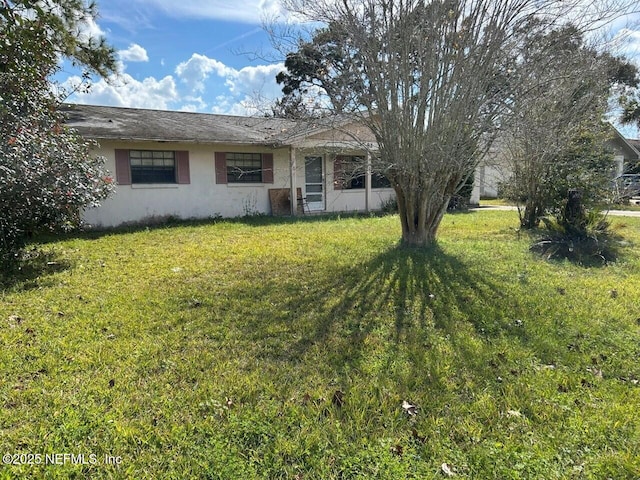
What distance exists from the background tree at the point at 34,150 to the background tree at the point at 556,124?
676 cm

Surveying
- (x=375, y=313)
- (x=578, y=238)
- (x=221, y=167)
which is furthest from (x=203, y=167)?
(x=578, y=238)

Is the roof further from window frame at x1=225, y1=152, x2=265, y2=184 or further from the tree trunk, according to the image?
the tree trunk

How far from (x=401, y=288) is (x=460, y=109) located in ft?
9.97

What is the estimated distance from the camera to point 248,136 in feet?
44.3

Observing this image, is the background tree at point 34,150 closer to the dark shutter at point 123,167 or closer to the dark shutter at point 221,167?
the dark shutter at point 123,167

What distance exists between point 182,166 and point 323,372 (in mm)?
11003

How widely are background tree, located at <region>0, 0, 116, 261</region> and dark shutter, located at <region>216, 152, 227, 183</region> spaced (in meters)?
6.03

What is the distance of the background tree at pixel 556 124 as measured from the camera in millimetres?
6316

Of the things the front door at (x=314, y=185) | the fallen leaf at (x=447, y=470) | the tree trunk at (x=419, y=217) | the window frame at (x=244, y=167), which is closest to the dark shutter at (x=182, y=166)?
the window frame at (x=244, y=167)

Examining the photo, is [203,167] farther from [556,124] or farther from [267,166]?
[556,124]

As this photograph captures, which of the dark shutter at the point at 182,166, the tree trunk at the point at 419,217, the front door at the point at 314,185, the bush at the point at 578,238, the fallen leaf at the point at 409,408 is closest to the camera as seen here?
the fallen leaf at the point at 409,408

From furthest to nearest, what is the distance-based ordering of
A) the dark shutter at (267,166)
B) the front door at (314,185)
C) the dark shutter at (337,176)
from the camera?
the front door at (314,185), the dark shutter at (267,166), the dark shutter at (337,176)

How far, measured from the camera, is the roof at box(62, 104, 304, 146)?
1100cm

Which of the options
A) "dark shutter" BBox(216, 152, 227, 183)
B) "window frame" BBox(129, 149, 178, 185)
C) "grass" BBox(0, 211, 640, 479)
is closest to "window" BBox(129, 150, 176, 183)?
"window frame" BBox(129, 149, 178, 185)
